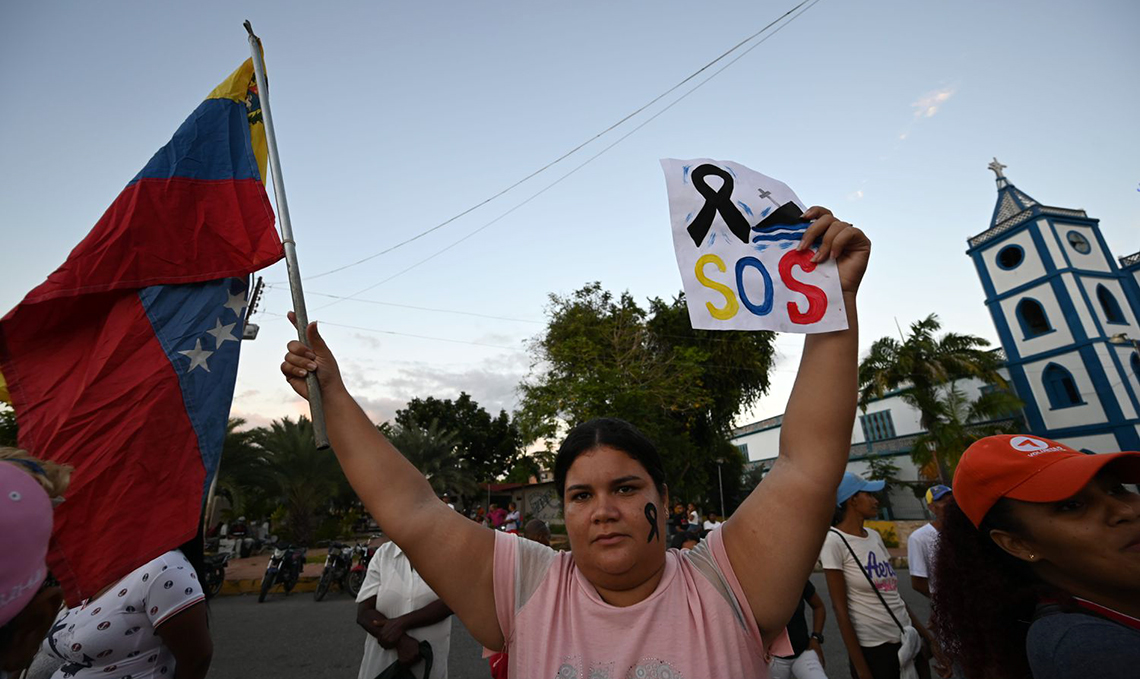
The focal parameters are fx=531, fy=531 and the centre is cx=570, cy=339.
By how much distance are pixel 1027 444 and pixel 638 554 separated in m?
1.39

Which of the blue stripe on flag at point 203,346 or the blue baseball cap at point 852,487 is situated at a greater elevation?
Answer: the blue stripe on flag at point 203,346

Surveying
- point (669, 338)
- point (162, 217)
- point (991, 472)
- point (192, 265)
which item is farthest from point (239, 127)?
point (669, 338)

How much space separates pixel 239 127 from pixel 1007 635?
13.7ft

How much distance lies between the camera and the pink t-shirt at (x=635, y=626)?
134 cm

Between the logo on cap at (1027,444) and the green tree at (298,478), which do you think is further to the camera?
the green tree at (298,478)

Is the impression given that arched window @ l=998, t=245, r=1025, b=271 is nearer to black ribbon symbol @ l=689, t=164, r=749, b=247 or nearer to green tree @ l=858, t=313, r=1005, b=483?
green tree @ l=858, t=313, r=1005, b=483

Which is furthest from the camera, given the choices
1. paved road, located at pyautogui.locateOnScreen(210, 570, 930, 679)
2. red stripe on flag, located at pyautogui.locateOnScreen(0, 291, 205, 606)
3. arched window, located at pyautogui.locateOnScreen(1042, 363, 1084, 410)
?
arched window, located at pyautogui.locateOnScreen(1042, 363, 1084, 410)

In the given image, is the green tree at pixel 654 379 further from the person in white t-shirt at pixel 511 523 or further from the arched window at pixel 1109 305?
the arched window at pixel 1109 305

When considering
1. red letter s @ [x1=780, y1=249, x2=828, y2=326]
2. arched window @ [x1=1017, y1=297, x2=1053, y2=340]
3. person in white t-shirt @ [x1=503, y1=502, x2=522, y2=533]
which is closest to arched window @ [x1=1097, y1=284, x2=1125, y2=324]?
arched window @ [x1=1017, y1=297, x2=1053, y2=340]

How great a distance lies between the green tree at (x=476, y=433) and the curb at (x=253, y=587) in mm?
35731

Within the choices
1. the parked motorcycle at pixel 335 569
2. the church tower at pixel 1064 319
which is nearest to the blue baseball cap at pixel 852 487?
the parked motorcycle at pixel 335 569

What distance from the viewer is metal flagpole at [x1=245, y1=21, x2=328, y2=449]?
1.67 metres

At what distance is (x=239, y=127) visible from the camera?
3.03m

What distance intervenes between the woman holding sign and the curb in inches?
519
